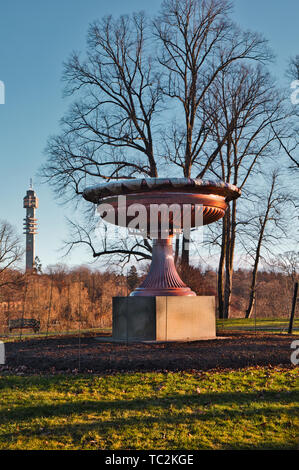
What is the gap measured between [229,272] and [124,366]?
679 inches

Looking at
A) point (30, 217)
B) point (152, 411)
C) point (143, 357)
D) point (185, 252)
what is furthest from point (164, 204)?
point (30, 217)

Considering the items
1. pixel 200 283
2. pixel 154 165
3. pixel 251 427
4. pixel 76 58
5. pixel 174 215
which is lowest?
pixel 251 427

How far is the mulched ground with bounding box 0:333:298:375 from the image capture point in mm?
7570

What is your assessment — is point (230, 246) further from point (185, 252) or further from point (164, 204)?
point (164, 204)

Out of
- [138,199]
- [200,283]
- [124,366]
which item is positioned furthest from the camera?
[200,283]

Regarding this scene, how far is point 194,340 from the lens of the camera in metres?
10.2

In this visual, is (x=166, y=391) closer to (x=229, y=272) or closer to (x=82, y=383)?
(x=82, y=383)

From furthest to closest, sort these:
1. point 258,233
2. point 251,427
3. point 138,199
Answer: point 258,233 → point 138,199 → point 251,427

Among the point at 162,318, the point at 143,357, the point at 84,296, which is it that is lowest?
the point at 143,357

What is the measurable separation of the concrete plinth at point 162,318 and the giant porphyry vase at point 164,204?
1.14 feet

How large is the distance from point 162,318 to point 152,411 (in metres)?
4.33

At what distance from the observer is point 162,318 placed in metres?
9.89

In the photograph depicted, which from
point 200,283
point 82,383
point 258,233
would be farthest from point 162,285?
point 258,233

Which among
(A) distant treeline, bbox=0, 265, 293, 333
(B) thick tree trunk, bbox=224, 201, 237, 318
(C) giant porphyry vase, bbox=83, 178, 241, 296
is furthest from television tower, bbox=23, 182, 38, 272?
(C) giant porphyry vase, bbox=83, 178, 241, 296
